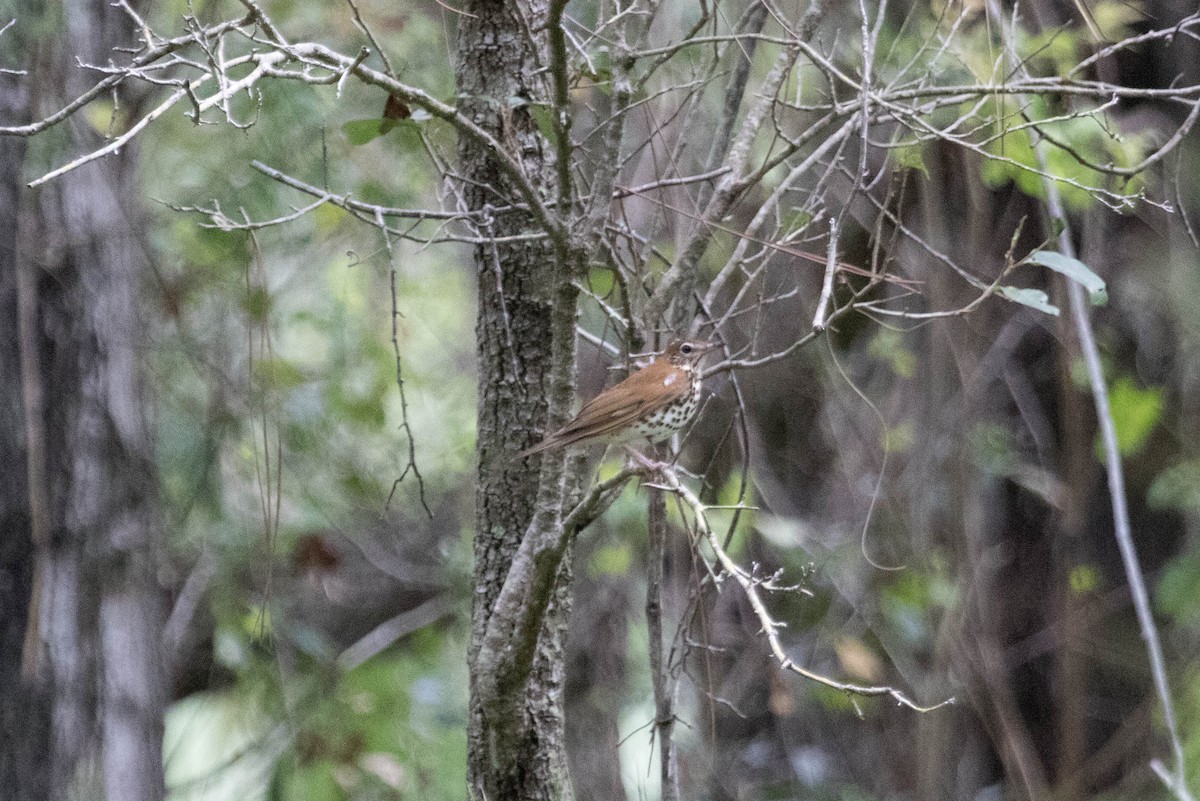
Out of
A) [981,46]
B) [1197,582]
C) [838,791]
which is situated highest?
[981,46]

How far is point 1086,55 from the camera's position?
519cm

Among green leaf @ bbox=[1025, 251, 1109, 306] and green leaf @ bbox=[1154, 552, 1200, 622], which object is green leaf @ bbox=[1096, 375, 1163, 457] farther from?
green leaf @ bbox=[1025, 251, 1109, 306]

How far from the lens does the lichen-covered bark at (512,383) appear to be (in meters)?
2.87

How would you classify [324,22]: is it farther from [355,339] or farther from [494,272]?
[494,272]

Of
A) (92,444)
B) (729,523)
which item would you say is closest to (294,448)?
(92,444)

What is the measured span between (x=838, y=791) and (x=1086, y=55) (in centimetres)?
368

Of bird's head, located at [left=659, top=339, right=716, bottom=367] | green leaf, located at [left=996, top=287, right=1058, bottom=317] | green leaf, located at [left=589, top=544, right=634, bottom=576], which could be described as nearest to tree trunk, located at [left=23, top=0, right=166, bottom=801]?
green leaf, located at [left=589, top=544, right=634, bottom=576]

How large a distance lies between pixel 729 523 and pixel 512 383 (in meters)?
2.09

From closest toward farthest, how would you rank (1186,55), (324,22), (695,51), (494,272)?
(494,272), (695,51), (324,22), (1186,55)

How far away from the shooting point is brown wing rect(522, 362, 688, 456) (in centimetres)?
282

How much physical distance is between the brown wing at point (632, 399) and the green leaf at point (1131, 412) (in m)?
2.32

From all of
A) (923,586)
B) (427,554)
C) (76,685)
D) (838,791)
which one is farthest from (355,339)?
(838,791)

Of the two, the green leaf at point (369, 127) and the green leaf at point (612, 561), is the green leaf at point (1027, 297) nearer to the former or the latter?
the green leaf at point (369, 127)

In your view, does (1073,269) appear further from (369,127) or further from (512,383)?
(369,127)
